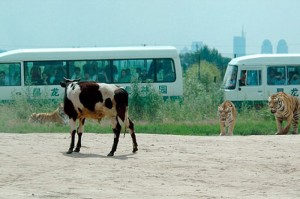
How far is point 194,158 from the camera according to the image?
1788 cm

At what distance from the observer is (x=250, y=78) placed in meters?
36.7

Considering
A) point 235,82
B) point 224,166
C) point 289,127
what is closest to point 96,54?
point 235,82

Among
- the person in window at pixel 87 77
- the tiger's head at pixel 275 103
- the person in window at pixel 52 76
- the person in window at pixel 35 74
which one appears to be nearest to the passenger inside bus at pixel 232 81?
the person in window at pixel 87 77

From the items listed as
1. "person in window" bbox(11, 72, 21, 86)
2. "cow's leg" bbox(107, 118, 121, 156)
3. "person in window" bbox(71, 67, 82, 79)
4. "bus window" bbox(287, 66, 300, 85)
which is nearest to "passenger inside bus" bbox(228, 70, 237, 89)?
"bus window" bbox(287, 66, 300, 85)

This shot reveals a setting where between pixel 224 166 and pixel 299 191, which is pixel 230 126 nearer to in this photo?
pixel 224 166

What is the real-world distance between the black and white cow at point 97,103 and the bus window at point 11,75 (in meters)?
17.1

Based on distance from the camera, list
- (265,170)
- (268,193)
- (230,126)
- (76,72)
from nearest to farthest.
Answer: (268,193) < (265,170) < (230,126) < (76,72)

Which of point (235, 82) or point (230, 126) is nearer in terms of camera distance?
point (230, 126)

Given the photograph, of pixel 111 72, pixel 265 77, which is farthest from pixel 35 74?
pixel 265 77

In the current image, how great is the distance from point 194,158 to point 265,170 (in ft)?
5.43

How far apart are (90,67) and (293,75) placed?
816 cm

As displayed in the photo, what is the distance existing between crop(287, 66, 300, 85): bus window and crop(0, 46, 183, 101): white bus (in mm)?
4392

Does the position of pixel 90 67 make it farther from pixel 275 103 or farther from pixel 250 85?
pixel 275 103

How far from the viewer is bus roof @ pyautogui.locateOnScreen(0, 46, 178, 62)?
117 ft
